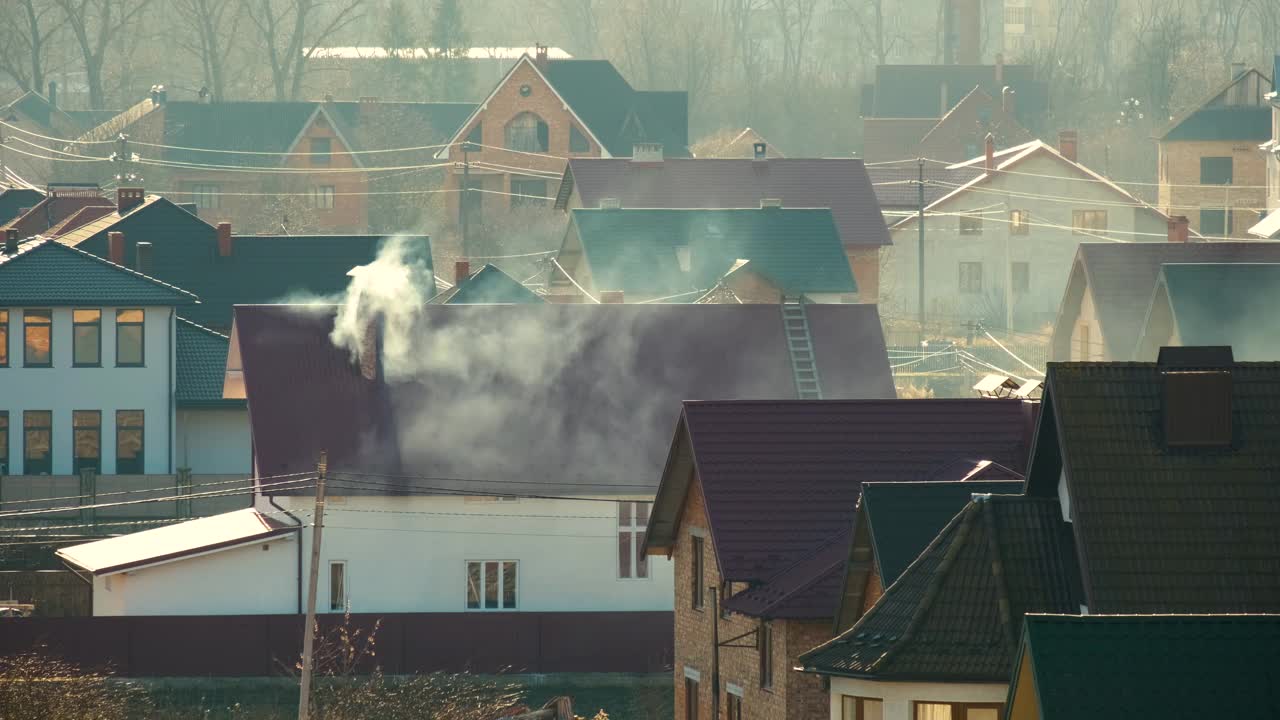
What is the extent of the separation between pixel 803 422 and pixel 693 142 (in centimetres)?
9504

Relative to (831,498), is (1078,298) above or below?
above

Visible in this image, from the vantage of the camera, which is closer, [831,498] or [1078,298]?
[831,498]

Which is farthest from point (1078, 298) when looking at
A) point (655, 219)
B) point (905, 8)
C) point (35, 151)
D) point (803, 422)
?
point (905, 8)

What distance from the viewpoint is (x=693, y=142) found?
124062 mm

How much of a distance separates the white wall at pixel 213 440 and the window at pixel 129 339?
66.3 inches

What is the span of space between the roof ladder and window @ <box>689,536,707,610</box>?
12.1 m

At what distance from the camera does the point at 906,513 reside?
23531 millimetres

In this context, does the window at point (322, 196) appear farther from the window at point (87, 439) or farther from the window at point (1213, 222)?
the window at point (87, 439)

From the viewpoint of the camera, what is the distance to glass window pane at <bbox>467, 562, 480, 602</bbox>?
40.2 meters

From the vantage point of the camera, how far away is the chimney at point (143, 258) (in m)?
60.8

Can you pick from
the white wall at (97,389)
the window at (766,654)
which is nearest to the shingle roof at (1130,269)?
the white wall at (97,389)

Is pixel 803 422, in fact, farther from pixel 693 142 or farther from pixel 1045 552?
pixel 693 142

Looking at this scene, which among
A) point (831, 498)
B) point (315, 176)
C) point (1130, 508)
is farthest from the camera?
point (315, 176)

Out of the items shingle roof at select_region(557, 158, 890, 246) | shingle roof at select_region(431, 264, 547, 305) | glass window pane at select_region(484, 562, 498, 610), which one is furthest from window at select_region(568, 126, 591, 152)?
glass window pane at select_region(484, 562, 498, 610)
